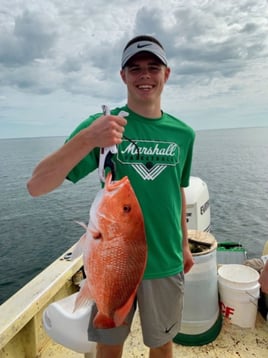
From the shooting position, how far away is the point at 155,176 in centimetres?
186

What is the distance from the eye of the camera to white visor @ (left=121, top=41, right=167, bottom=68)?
1785 millimetres

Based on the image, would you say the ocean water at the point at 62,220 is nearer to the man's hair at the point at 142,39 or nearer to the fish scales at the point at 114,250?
the fish scales at the point at 114,250

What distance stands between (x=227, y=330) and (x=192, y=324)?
46cm

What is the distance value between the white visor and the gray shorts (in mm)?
1264

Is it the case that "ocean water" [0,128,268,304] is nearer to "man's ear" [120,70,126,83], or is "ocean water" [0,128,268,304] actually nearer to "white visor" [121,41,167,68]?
"man's ear" [120,70,126,83]

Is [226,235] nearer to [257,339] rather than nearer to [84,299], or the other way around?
[257,339]

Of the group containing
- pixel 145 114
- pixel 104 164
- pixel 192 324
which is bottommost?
pixel 192 324

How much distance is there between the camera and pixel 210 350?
292 centimetres

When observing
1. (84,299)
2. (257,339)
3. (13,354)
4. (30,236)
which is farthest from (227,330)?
(30,236)

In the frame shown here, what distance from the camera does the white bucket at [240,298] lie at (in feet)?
10.6

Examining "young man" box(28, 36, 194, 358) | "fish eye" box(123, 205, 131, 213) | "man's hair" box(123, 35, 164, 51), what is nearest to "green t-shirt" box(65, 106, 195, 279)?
"young man" box(28, 36, 194, 358)

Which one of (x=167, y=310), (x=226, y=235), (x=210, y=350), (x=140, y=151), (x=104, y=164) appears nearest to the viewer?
(x=104, y=164)

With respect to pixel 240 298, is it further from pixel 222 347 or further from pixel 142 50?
pixel 142 50

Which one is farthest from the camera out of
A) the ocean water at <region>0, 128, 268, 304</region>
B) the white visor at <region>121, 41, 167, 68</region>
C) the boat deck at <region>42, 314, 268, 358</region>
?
the ocean water at <region>0, 128, 268, 304</region>
